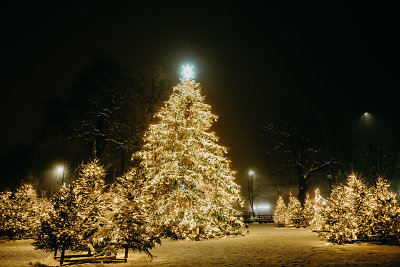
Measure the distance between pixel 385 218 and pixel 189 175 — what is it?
33.0 ft

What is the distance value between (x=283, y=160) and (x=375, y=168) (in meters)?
12.2

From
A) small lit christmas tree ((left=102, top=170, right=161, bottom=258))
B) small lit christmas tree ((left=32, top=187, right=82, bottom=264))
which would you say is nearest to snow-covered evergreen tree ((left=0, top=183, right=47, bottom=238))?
small lit christmas tree ((left=32, top=187, right=82, bottom=264))

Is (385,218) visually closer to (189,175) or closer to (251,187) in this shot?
(189,175)

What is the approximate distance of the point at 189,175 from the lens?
17.5m

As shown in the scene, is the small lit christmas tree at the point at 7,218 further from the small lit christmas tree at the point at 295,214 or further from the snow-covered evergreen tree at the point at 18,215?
the small lit christmas tree at the point at 295,214

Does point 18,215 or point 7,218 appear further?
point 18,215

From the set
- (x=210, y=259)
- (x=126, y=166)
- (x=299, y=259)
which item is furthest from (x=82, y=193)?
(x=126, y=166)

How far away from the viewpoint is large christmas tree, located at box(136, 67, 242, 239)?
16828 mm

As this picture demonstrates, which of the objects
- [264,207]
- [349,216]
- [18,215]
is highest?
[264,207]

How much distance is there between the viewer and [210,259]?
10141 mm

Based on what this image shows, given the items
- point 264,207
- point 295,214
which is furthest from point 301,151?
point 264,207

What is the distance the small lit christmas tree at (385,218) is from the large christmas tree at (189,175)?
7.18 metres

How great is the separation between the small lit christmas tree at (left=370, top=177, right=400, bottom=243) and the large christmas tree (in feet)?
23.5

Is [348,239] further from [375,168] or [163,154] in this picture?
[375,168]
